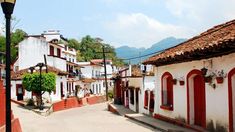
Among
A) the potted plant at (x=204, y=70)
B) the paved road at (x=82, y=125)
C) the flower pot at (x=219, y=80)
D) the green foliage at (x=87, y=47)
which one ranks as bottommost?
the paved road at (x=82, y=125)

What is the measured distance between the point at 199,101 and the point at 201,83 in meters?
0.75

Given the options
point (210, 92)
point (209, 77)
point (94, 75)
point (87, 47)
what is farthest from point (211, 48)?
point (87, 47)

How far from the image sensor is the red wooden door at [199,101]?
16155 mm

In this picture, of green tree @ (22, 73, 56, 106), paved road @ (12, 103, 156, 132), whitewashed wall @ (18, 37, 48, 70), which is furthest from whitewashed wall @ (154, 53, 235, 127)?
whitewashed wall @ (18, 37, 48, 70)

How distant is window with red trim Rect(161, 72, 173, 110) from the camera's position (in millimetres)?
20359

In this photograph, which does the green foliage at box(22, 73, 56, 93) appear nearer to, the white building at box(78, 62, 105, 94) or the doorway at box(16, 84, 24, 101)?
the doorway at box(16, 84, 24, 101)

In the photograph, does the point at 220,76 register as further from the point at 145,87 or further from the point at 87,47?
the point at 87,47

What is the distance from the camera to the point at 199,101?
655 inches

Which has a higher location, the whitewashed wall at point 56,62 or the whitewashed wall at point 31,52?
the whitewashed wall at point 31,52

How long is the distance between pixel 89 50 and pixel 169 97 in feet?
280

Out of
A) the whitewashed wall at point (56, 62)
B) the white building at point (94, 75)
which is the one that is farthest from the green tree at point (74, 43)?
the whitewashed wall at point (56, 62)

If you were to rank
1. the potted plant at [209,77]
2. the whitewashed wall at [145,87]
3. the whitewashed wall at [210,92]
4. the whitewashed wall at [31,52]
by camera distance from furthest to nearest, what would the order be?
the whitewashed wall at [31,52] → the whitewashed wall at [145,87] → the potted plant at [209,77] → the whitewashed wall at [210,92]

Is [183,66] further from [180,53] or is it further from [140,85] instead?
[140,85]

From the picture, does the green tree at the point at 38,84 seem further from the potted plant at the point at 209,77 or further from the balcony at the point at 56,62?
the potted plant at the point at 209,77
